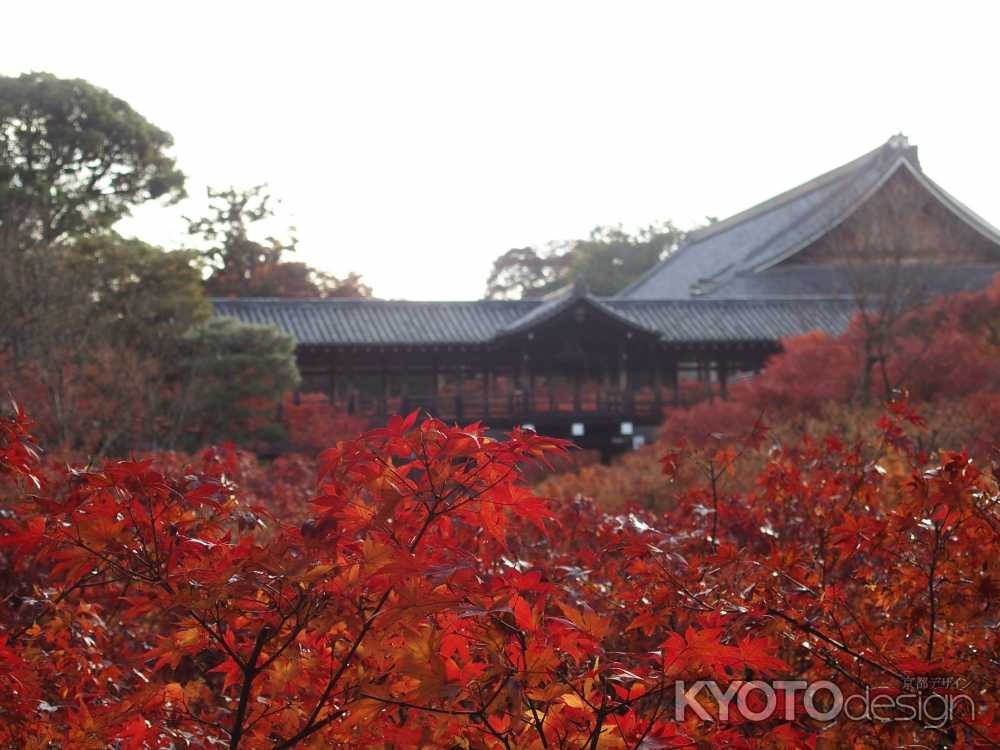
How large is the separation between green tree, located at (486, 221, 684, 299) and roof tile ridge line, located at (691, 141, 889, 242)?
14187 mm

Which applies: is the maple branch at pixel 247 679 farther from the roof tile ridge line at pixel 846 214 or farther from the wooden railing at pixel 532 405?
the roof tile ridge line at pixel 846 214

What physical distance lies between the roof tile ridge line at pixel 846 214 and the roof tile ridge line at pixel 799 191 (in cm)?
176

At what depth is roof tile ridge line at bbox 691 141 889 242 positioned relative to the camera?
34031 mm

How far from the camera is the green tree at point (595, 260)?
58.0 metres

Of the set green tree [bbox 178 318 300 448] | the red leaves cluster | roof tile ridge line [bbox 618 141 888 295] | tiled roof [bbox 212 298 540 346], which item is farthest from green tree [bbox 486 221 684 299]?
the red leaves cluster

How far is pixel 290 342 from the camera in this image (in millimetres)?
21000

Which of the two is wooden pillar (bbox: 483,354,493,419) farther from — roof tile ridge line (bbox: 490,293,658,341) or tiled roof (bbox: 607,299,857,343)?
tiled roof (bbox: 607,299,857,343)

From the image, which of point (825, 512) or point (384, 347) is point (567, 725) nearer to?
point (825, 512)

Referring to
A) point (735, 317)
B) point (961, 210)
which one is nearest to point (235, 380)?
point (735, 317)

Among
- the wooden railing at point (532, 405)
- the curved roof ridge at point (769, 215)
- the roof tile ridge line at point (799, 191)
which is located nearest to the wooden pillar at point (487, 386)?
the wooden railing at point (532, 405)

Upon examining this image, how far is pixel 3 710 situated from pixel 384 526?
132 centimetres

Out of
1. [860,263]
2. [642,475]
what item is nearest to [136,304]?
[642,475]

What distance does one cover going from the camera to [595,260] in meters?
58.2

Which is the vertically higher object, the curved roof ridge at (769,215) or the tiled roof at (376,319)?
the curved roof ridge at (769,215)
